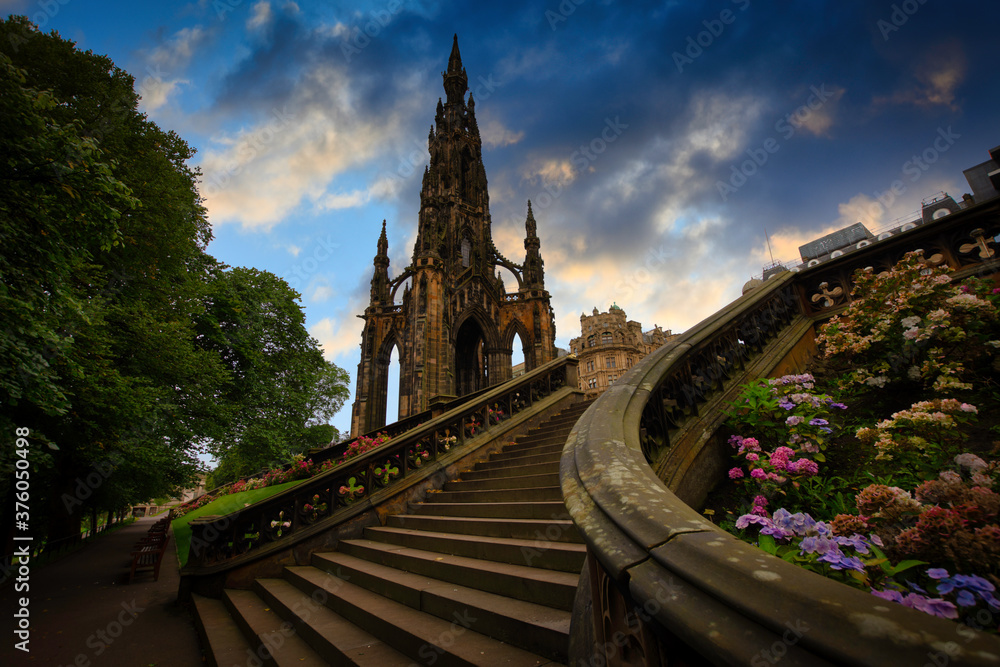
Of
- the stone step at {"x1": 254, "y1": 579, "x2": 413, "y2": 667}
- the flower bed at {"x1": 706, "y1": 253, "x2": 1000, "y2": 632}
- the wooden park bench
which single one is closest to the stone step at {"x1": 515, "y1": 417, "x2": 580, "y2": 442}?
the flower bed at {"x1": 706, "y1": 253, "x2": 1000, "y2": 632}

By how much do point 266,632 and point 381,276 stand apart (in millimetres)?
25416

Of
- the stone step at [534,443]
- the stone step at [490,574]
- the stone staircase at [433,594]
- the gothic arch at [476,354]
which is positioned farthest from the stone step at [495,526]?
the gothic arch at [476,354]

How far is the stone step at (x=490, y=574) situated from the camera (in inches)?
112

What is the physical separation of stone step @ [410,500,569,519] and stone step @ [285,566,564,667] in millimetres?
1370

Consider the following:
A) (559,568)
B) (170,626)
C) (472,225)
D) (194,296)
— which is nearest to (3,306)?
(170,626)

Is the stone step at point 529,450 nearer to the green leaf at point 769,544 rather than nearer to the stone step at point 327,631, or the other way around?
the stone step at point 327,631

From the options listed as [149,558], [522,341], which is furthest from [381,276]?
[149,558]

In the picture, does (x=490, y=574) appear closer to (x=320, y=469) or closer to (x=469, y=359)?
(x=320, y=469)

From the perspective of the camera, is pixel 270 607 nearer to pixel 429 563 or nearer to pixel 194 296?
pixel 429 563

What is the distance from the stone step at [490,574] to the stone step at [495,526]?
40cm

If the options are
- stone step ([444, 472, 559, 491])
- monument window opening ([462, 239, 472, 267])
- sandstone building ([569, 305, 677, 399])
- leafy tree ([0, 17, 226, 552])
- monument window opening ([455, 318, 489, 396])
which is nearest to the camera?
stone step ([444, 472, 559, 491])

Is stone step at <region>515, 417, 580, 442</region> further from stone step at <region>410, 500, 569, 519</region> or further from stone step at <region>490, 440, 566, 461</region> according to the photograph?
stone step at <region>410, 500, 569, 519</region>

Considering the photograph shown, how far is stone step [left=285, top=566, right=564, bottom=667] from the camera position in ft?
8.17

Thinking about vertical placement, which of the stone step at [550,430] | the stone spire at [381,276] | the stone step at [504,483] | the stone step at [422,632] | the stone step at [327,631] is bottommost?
the stone step at [327,631]
